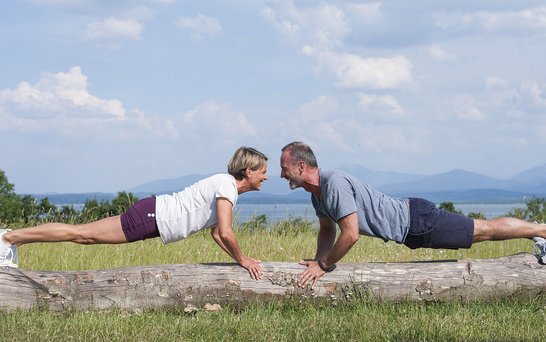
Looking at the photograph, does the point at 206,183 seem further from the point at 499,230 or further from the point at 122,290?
the point at 499,230

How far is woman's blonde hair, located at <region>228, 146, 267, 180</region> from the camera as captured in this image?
803 cm

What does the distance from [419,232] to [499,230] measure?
94 cm

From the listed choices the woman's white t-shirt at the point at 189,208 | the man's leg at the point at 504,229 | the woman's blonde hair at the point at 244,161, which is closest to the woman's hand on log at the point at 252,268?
the woman's white t-shirt at the point at 189,208

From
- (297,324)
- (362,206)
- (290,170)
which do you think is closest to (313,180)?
(290,170)

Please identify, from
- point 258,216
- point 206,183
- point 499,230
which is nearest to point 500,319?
point 499,230

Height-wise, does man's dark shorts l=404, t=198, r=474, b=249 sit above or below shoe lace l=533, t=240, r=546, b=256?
above

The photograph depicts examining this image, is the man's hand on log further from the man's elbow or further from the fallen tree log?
the man's elbow

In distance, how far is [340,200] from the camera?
7.69m

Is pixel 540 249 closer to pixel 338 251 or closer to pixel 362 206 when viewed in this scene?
pixel 362 206

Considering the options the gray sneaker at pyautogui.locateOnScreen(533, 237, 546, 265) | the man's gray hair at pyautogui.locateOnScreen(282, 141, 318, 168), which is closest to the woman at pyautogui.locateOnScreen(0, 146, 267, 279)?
the man's gray hair at pyautogui.locateOnScreen(282, 141, 318, 168)

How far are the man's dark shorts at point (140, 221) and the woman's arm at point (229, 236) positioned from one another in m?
0.85

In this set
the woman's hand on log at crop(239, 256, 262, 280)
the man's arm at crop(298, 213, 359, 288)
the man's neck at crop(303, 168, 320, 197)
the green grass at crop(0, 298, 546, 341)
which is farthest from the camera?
the man's neck at crop(303, 168, 320, 197)

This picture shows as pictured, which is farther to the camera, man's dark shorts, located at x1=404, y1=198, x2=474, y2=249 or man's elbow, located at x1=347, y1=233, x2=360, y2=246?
man's dark shorts, located at x1=404, y1=198, x2=474, y2=249

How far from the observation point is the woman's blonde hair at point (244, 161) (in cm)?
803
